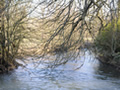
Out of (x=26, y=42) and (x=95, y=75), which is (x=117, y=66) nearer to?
(x=95, y=75)

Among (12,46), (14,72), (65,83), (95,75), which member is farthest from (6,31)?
(95,75)

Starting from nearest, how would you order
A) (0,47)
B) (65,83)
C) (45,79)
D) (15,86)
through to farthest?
1. (15,86)
2. (65,83)
3. (45,79)
4. (0,47)

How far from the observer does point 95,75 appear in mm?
13477

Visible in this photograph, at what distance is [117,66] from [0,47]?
926 centimetres

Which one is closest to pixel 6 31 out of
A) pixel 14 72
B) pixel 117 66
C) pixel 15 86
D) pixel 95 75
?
pixel 14 72

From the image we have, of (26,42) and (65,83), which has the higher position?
(26,42)

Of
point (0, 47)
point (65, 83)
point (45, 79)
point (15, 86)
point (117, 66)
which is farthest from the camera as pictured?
point (117, 66)

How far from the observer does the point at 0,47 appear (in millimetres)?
13391

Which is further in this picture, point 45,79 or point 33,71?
point 33,71

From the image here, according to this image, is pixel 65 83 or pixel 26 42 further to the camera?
pixel 26 42

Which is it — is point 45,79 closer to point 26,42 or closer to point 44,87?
point 44,87

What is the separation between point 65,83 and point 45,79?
5.07 ft

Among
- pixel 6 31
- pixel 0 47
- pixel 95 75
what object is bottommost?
pixel 95 75

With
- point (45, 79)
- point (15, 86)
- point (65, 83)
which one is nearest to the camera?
point (15, 86)
